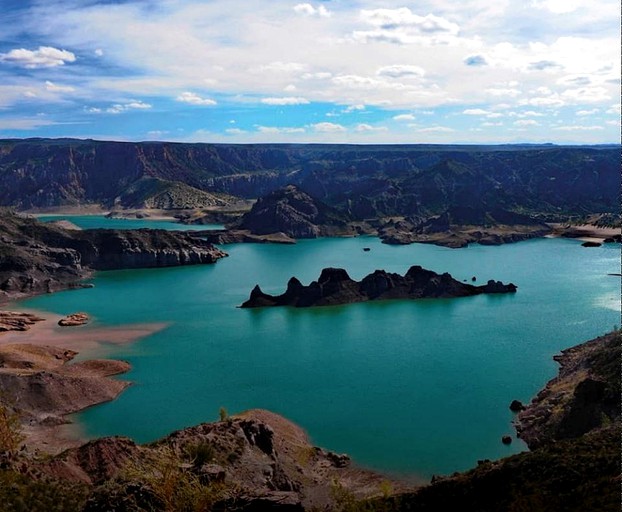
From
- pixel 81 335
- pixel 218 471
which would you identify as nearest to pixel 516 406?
pixel 218 471

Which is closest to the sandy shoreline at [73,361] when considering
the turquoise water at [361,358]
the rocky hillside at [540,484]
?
the turquoise water at [361,358]

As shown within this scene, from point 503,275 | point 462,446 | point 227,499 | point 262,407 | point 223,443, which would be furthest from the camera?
point 503,275

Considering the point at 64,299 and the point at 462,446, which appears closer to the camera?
the point at 462,446

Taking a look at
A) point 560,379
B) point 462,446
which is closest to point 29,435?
point 462,446

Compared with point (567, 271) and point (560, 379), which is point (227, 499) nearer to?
point (560, 379)

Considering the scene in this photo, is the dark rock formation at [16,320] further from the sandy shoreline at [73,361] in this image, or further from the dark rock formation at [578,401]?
the dark rock formation at [578,401]

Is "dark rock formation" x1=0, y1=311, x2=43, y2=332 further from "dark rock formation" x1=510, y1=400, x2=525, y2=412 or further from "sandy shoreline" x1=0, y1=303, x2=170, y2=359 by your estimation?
"dark rock formation" x1=510, y1=400, x2=525, y2=412
